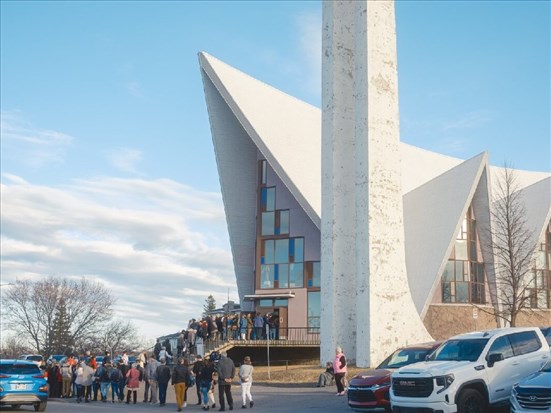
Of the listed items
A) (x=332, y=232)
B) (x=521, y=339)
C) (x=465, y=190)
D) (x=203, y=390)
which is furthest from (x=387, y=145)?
(x=521, y=339)

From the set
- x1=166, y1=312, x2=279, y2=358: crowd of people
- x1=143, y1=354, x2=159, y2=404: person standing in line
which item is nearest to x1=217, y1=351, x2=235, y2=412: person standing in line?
x1=143, y1=354, x2=159, y2=404: person standing in line

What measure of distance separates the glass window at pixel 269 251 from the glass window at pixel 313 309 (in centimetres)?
386

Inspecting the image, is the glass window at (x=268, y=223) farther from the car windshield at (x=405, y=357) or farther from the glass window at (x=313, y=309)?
the car windshield at (x=405, y=357)

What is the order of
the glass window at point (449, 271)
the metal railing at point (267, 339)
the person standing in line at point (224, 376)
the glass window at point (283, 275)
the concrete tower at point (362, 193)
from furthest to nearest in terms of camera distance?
the glass window at point (283, 275) < the glass window at point (449, 271) < the metal railing at point (267, 339) < the concrete tower at point (362, 193) < the person standing in line at point (224, 376)

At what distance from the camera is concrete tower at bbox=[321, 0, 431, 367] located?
30.5 meters

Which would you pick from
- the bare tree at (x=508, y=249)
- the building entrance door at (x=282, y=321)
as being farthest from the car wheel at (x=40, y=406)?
the bare tree at (x=508, y=249)

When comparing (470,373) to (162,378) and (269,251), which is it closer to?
(162,378)

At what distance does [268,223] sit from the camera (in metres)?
46.9

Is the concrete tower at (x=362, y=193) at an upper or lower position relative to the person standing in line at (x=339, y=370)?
upper

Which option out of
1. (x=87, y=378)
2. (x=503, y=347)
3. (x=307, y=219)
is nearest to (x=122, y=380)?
(x=87, y=378)

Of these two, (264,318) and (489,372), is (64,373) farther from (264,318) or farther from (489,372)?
(489,372)

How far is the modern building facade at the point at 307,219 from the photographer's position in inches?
1569

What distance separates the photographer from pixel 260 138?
42.5 meters

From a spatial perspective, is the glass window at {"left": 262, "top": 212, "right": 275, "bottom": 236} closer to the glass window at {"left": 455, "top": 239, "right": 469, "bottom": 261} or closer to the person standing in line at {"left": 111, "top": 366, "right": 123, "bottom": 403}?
the glass window at {"left": 455, "top": 239, "right": 469, "bottom": 261}
